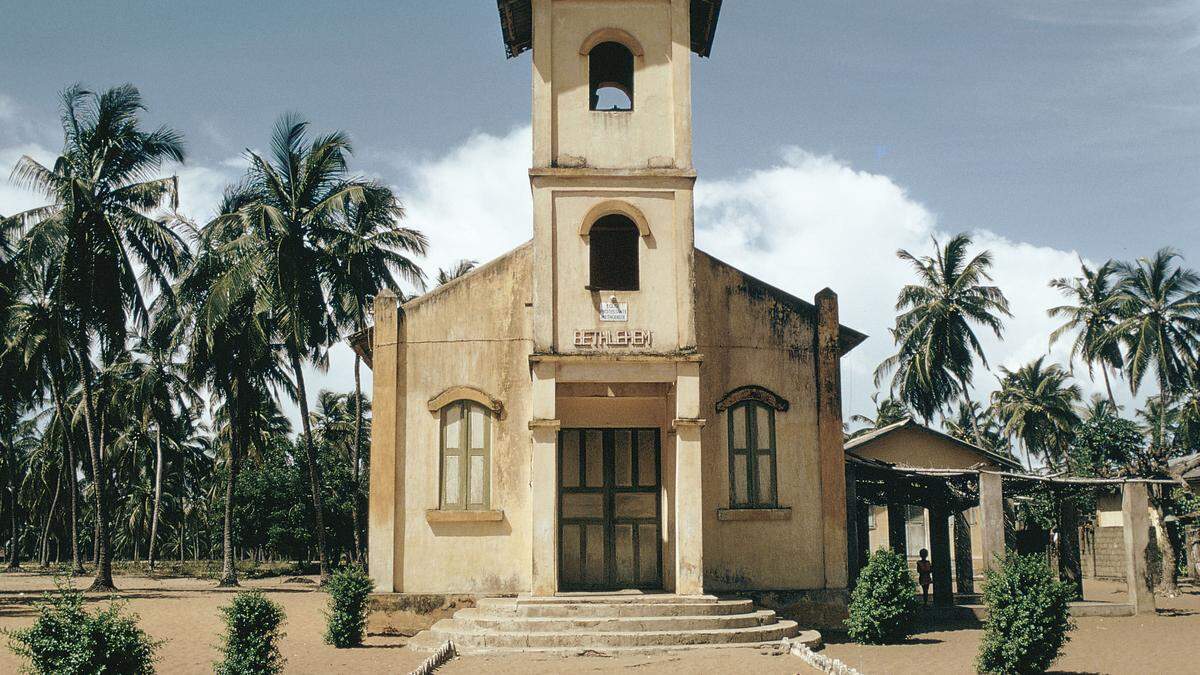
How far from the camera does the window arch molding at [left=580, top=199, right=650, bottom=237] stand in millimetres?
16672

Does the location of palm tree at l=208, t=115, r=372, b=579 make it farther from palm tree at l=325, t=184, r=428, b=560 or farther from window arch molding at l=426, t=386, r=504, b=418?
window arch molding at l=426, t=386, r=504, b=418

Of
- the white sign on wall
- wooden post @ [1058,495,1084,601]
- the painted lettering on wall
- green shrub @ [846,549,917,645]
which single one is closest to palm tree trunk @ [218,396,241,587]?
the painted lettering on wall

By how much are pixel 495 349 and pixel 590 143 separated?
3680 millimetres

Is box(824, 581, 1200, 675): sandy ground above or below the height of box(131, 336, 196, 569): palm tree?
below

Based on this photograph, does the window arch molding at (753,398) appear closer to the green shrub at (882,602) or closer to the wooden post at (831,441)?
the wooden post at (831,441)

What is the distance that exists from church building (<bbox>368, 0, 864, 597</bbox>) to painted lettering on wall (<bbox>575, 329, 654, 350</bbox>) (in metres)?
0.03

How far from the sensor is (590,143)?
1705 centimetres

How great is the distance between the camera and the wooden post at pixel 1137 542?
21.0m

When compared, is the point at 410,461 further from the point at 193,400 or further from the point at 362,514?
the point at 362,514

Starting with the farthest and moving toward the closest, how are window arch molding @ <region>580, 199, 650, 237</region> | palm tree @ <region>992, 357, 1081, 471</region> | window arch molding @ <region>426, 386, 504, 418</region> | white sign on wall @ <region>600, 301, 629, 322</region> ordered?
palm tree @ <region>992, 357, 1081, 471</region> → window arch molding @ <region>426, 386, 504, 418</region> → window arch molding @ <region>580, 199, 650, 237</region> → white sign on wall @ <region>600, 301, 629, 322</region>

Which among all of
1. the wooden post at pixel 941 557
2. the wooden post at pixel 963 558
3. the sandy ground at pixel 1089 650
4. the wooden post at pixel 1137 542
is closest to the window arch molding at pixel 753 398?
the sandy ground at pixel 1089 650

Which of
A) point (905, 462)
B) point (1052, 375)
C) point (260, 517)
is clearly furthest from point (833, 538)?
point (1052, 375)

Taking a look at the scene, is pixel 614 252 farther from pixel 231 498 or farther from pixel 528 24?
pixel 231 498

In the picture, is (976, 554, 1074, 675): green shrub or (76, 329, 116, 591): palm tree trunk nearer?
(976, 554, 1074, 675): green shrub
